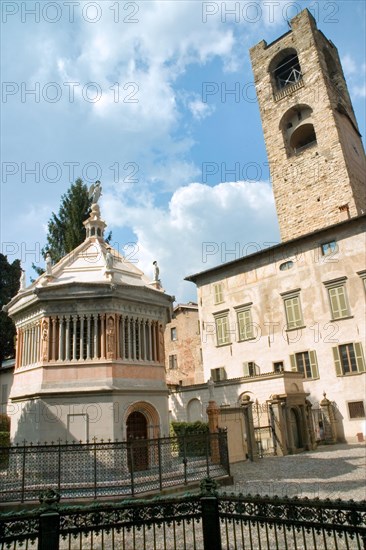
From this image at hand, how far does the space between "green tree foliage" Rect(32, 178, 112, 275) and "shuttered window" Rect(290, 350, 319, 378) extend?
1668cm

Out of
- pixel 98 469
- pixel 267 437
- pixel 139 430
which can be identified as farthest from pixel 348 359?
pixel 98 469

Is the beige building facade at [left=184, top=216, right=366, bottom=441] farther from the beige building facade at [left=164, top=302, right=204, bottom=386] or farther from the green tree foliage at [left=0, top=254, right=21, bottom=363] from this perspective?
the green tree foliage at [left=0, top=254, right=21, bottom=363]

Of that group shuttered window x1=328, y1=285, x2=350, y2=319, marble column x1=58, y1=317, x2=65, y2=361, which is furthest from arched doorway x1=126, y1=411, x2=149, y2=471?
shuttered window x1=328, y1=285, x2=350, y2=319

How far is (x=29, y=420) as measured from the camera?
14781mm

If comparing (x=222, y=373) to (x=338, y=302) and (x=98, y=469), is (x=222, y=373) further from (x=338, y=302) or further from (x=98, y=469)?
(x=98, y=469)

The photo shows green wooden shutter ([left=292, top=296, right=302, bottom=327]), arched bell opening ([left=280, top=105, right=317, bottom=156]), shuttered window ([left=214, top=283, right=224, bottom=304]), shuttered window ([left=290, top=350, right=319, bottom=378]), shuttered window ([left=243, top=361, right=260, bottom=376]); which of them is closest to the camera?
shuttered window ([left=290, top=350, right=319, bottom=378])

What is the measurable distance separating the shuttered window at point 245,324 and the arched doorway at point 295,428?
308 inches

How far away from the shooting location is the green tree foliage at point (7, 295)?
3475cm

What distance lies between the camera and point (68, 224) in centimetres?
3116

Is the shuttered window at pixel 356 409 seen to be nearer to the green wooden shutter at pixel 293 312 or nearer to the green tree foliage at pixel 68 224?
the green wooden shutter at pixel 293 312

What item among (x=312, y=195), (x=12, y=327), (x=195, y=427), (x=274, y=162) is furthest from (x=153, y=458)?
(x=274, y=162)

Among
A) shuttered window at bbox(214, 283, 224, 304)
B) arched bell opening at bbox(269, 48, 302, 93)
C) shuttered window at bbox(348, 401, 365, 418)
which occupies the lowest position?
shuttered window at bbox(348, 401, 365, 418)

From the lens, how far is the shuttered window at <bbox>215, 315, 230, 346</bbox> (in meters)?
33.0

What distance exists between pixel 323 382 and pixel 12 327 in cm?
2405
